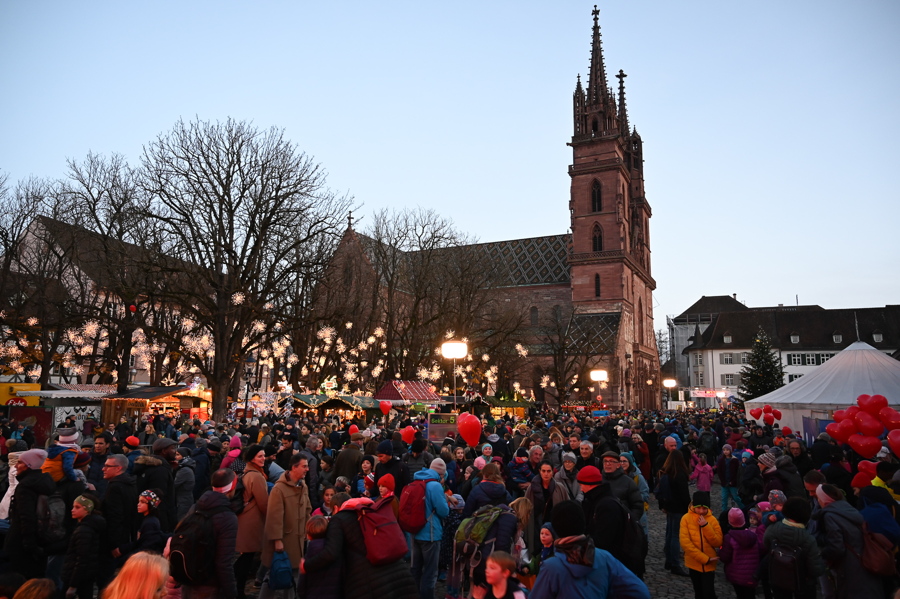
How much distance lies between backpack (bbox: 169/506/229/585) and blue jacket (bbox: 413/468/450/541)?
2.63m

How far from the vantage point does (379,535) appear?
16.8 feet

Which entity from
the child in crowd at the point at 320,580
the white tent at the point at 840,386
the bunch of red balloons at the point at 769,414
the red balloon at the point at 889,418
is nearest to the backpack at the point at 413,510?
the child in crowd at the point at 320,580

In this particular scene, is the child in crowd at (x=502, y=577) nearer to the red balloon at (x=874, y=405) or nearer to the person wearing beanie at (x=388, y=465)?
the person wearing beanie at (x=388, y=465)

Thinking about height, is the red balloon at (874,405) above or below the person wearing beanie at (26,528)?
above

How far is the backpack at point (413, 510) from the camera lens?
7.20m

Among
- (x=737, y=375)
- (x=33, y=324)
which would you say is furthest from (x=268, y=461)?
(x=737, y=375)

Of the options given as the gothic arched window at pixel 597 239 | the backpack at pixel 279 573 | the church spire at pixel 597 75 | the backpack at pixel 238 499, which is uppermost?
the church spire at pixel 597 75

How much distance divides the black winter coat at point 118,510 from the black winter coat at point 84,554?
Answer: 5.8 inches

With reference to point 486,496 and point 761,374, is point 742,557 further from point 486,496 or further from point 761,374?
point 761,374

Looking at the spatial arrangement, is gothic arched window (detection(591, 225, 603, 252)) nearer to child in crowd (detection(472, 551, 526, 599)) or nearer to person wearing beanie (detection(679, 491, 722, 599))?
person wearing beanie (detection(679, 491, 722, 599))

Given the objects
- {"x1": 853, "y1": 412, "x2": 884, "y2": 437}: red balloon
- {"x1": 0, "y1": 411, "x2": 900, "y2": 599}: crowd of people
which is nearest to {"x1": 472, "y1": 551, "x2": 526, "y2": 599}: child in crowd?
{"x1": 0, "y1": 411, "x2": 900, "y2": 599}: crowd of people

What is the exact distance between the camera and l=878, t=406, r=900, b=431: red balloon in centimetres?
1214

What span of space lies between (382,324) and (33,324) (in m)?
18.7

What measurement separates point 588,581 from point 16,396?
2962 cm
